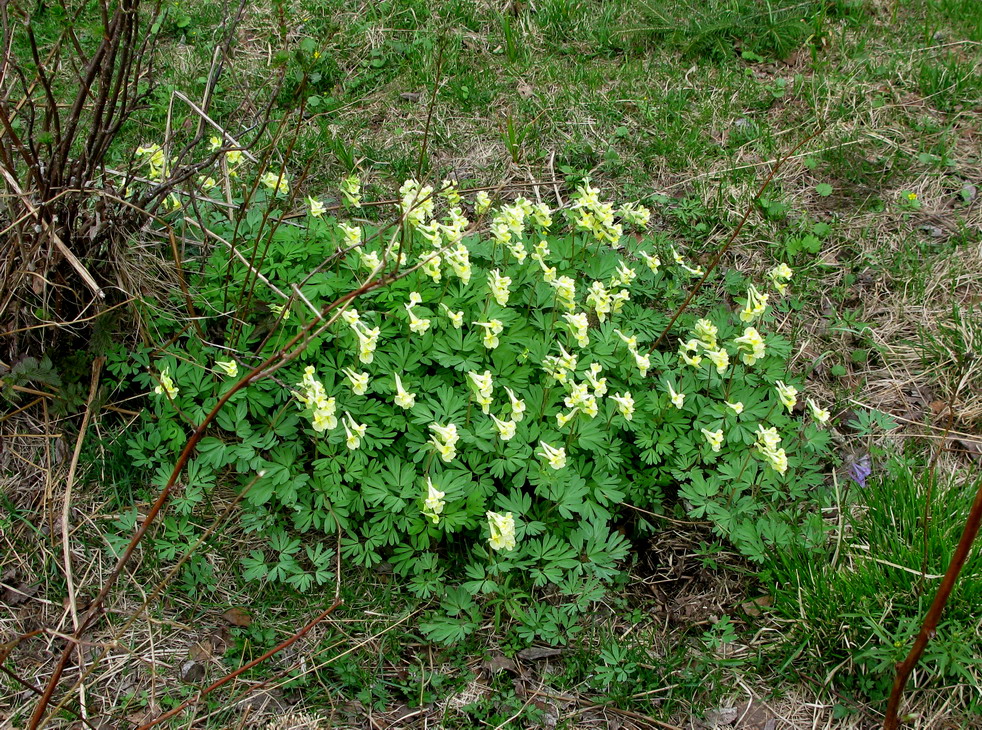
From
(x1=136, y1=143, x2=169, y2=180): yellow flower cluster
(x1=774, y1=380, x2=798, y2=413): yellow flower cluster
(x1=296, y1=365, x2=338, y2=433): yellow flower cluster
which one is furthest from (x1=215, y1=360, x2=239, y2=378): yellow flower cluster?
(x1=774, y1=380, x2=798, y2=413): yellow flower cluster

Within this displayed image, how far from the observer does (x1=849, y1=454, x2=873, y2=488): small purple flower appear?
302 centimetres

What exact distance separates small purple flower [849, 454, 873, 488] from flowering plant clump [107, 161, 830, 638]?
0.72 ft

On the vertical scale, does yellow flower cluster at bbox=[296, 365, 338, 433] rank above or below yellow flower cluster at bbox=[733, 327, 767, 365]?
above

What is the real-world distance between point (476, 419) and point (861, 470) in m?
1.57

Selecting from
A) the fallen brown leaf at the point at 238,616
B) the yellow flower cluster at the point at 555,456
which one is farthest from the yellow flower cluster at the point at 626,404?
the fallen brown leaf at the point at 238,616

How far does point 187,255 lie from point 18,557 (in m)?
1.38

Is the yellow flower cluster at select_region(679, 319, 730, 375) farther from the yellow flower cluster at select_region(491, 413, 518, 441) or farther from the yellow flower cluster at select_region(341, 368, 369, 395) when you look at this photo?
the yellow flower cluster at select_region(341, 368, 369, 395)

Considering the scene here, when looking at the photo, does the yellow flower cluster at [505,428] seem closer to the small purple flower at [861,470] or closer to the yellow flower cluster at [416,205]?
the yellow flower cluster at [416,205]

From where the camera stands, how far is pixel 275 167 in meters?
4.17

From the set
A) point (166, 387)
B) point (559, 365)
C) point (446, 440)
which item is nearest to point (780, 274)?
point (559, 365)

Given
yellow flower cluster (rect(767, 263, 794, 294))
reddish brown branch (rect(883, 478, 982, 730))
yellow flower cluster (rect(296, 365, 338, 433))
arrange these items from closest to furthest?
reddish brown branch (rect(883, 478, 982, 730)), yellow flower cluster (rect(296, 365, 338, 433)), yellow flower cluster (rect(767, 263, 794, 294))

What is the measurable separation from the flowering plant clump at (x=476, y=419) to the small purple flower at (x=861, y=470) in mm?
218

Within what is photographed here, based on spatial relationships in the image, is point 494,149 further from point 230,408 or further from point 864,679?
point 864,679

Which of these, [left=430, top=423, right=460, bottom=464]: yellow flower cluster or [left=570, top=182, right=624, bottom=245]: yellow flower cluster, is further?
[left=570, top=182, right=624, bottom=245]: yellow flower cluster
